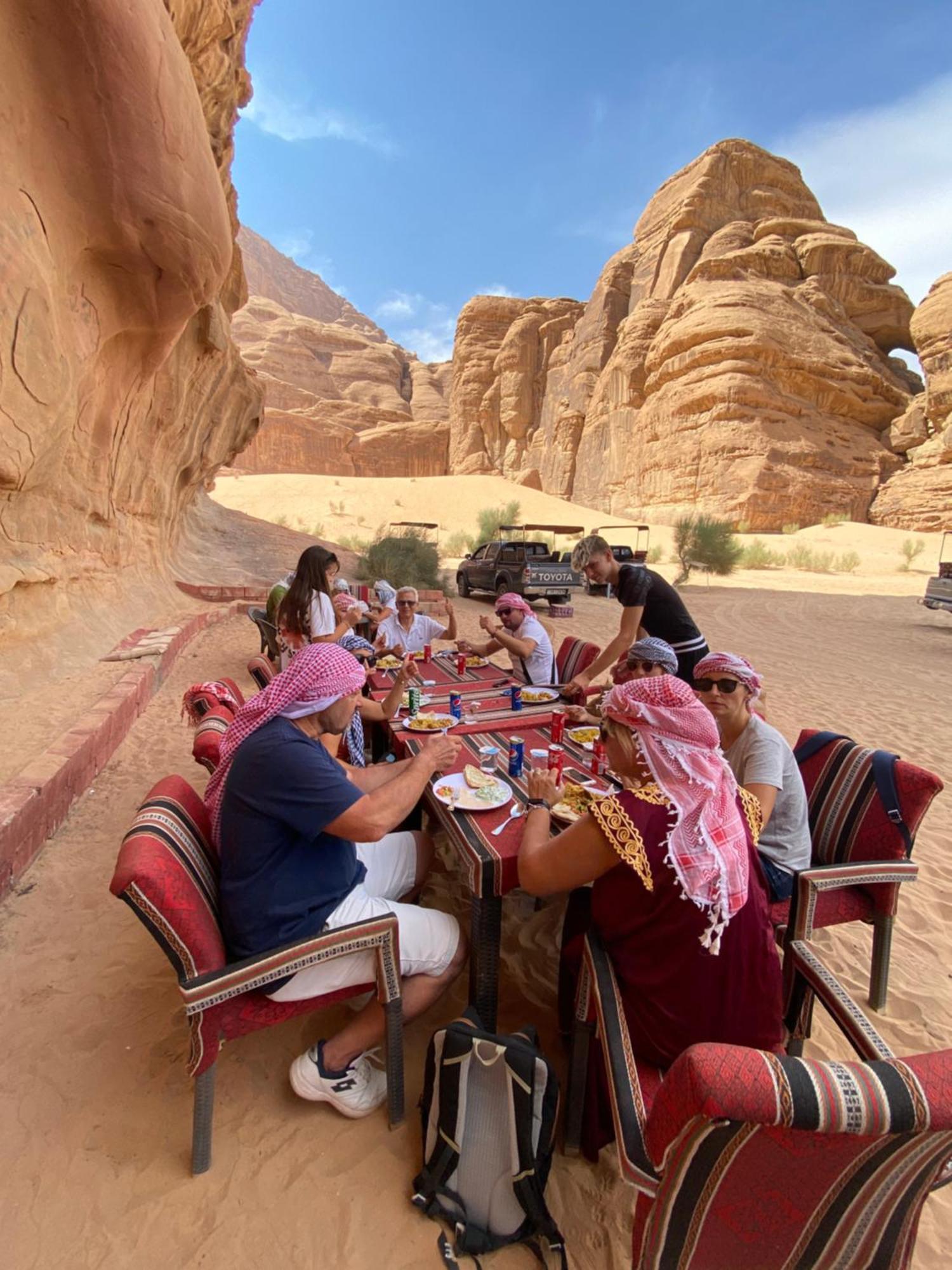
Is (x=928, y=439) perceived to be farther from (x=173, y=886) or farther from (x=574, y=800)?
(x=173, y=886)

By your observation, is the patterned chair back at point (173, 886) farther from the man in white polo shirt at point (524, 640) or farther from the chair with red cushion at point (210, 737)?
the man in white polo shirt at point (524, 640)

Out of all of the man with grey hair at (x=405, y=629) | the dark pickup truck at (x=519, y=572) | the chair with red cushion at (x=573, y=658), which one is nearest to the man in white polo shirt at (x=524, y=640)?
the chair with red cushion at (x=573, y=658)

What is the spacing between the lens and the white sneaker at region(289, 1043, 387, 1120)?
6.70ft

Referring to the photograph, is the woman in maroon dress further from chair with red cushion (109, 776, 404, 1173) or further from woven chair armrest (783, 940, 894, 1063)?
chair with red cushion (109, 776, 404, 1173)

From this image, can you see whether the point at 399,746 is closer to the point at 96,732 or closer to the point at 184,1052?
the point at 184,1052

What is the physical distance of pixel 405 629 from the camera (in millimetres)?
5441

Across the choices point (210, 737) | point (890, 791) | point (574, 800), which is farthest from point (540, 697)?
point (210, 737)

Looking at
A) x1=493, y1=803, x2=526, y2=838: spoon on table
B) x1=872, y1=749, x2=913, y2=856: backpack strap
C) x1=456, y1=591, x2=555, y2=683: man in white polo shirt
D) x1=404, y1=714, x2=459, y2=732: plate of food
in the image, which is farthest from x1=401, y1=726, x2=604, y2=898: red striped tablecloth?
x1=456, y1=591, x2=555, y2=683: man in white polo shirt

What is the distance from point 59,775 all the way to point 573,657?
12.5 ft

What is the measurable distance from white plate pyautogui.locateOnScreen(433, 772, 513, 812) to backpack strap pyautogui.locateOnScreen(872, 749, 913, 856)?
1.56m

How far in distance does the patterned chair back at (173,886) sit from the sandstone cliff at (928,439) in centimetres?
3418

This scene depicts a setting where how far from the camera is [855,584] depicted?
1909cm

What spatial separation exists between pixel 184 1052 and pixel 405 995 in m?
0.98

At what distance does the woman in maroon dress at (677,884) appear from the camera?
1545 mm
